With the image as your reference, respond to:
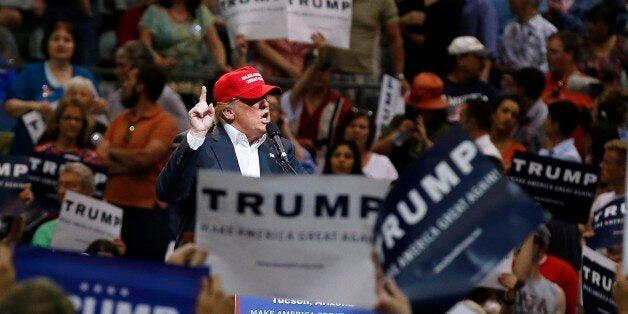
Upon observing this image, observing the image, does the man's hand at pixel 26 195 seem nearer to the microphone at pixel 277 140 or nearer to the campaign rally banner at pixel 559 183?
the campaign rally banner at pixel 559 183

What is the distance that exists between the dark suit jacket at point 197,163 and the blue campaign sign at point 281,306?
0.65 metres

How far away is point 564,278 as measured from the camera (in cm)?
1155

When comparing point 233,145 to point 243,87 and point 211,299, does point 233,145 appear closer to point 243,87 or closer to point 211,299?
point 243,87

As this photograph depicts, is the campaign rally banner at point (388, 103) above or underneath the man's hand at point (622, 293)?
underneath

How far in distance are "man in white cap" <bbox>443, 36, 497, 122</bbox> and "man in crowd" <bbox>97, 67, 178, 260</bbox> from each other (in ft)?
8.46

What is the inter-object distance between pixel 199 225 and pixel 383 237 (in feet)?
2.31

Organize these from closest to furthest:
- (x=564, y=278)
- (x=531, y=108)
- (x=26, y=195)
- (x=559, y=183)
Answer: (x=564, y=278) < (x=559, y=183) < (x=26, y=195) < (x=531, y=108)

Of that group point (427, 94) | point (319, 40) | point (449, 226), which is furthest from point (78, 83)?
point (449, 226)

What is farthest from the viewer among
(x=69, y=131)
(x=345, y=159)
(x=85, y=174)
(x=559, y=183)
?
(x=69, y=131)

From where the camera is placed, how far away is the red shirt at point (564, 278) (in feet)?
37.8

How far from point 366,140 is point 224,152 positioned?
457 centimetres

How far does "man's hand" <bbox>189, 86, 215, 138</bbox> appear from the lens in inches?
337

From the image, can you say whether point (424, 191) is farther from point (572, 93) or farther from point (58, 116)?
point (572, 93)

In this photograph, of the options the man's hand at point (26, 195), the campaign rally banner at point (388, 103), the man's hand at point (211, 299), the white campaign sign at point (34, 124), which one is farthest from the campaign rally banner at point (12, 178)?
the man's hand at point (211, 299)
